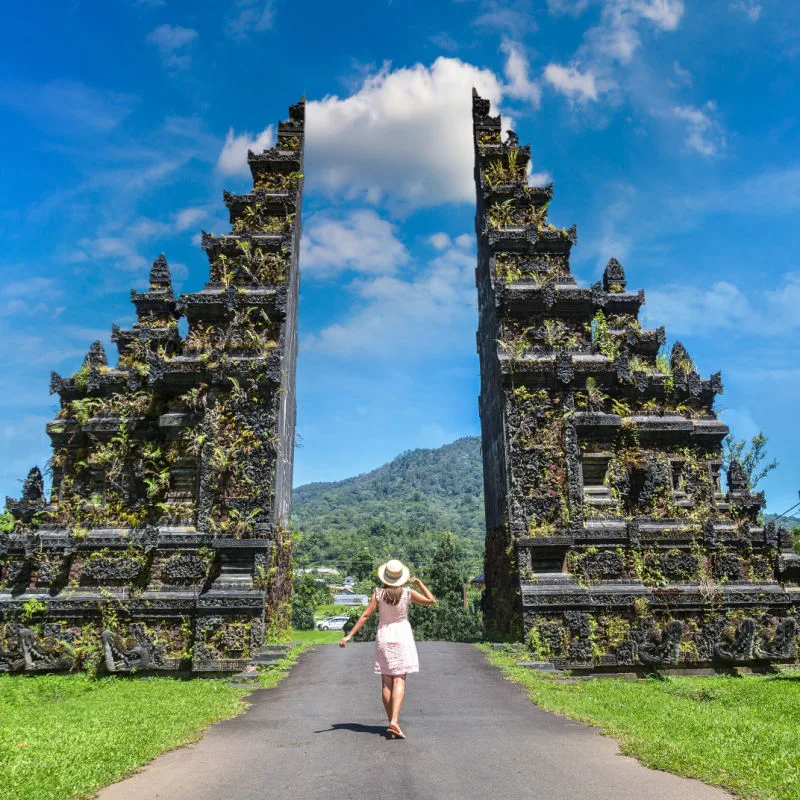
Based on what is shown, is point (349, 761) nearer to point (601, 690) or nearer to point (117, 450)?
point (601, 690)

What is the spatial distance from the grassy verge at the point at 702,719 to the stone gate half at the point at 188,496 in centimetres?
593

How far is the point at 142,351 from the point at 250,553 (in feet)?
27.5

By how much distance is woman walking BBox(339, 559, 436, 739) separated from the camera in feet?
25.1

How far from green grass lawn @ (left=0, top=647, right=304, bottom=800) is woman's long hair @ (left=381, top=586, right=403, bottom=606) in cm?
289

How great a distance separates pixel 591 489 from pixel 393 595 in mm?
9331

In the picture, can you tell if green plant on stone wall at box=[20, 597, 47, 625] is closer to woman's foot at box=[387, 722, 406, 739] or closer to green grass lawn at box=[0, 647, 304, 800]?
green grass lawn at box=[0, 647, 304, 800]

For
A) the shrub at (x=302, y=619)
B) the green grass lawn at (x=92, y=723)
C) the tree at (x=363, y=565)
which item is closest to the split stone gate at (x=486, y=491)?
the green grass lawn at (x=92, y=723)

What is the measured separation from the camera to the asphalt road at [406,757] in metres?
5.86

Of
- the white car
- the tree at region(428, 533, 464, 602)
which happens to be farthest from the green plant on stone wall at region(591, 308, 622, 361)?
the white car

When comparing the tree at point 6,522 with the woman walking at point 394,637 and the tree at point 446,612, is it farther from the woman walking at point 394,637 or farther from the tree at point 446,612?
the tree at point 446,612

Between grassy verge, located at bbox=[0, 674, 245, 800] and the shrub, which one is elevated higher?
grassy verge, located at bbox=[0, 674, 245, 800]

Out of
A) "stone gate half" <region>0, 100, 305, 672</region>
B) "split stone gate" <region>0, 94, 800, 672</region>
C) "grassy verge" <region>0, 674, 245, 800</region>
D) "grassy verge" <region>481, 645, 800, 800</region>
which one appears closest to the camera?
"grassy verge" <region>0, 674, 245, 800</region>

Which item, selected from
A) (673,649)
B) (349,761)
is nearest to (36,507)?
(349,761)

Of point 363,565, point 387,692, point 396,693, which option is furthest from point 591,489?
point 363,565
